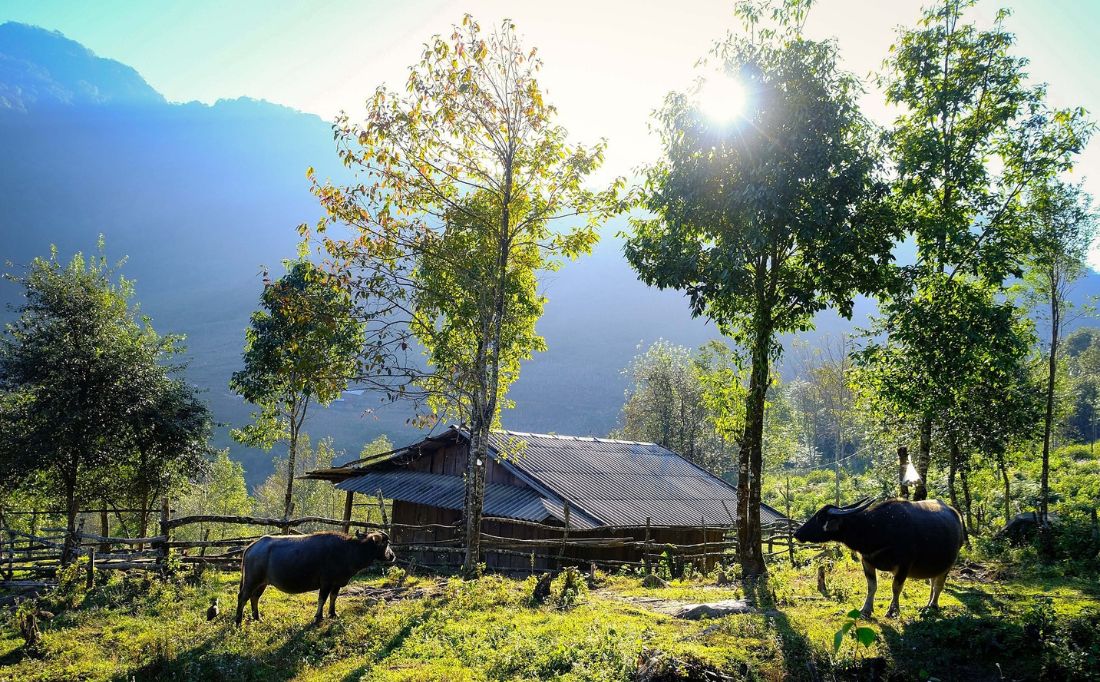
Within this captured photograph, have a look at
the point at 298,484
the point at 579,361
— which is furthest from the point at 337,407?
the point at 298,484

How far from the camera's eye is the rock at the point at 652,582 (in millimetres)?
15666

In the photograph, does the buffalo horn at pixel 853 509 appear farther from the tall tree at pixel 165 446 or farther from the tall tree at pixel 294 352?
the tall tree at pixel 165 446

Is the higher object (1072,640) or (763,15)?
(763,15)

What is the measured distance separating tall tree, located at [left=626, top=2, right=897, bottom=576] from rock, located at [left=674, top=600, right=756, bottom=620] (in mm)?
3283

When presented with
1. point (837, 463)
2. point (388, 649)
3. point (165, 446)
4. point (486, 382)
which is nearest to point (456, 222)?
point (486, 382)

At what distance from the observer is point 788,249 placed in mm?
13938

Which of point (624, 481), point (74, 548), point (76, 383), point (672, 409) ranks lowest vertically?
point (74, 548)

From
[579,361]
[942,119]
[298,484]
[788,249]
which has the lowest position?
[298,484]

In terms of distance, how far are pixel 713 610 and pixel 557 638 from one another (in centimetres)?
284

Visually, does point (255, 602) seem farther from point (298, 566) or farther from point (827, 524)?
point (827, 524)

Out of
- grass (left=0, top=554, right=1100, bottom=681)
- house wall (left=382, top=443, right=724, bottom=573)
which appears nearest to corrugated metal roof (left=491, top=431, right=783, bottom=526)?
house wall (left=382, top=443, right=724, bottom=573)

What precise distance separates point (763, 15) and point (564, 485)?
15.5 m

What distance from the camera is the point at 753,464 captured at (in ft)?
45.4

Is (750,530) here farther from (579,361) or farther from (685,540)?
(579,361)
